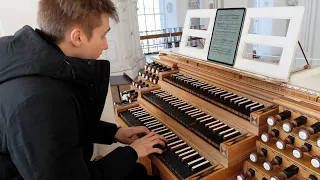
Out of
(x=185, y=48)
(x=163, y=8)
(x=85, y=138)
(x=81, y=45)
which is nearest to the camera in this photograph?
(x=81, y=45)

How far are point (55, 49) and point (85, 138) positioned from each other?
0.43m

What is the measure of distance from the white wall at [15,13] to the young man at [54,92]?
3.30 feet

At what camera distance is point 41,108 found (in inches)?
34.4

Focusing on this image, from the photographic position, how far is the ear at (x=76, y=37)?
103 cm

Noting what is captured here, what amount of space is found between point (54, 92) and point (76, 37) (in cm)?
26

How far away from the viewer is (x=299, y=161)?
1.22 meters

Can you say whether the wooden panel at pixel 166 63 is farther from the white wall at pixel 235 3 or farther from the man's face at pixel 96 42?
the white wall at pixel 235 3

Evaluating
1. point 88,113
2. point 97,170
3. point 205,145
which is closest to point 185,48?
point 205,145

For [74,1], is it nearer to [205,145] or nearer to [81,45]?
[81,45]

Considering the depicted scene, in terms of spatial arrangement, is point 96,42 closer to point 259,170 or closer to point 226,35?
point 259,170

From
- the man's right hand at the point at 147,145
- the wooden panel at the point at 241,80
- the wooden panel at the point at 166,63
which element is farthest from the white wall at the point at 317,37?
the man's right hand at the point at 147,145

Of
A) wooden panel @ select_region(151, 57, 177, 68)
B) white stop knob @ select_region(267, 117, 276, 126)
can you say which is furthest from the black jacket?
wooden panel @ select_region(151, 57, 177, 68)

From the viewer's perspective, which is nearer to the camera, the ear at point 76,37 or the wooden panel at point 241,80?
the ear at point 76,37

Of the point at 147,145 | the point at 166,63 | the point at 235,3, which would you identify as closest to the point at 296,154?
the point at 147,145
